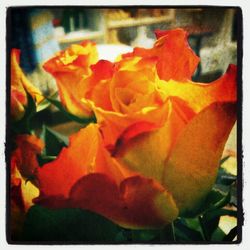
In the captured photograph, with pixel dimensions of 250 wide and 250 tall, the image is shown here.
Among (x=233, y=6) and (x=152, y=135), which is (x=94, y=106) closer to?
(x=152, y=135)

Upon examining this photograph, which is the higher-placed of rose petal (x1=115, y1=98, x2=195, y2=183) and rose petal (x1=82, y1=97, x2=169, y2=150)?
rose petal (x1=82, y1=97, x2=169, y2=150)

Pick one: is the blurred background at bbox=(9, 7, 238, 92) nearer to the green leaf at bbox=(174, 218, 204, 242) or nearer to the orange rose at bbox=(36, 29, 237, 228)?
the orange rose at bbox=(36, 29, 237, 228)

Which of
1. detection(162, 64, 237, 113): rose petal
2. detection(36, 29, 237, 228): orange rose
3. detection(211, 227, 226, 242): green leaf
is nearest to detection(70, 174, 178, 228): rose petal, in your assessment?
detection(36, 29, 237, 228): orange rose

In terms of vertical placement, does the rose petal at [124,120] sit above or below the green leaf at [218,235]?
above

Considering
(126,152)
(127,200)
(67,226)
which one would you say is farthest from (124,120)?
(67,226)

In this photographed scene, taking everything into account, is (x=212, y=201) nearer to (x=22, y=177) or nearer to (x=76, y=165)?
(x=76, y=165)

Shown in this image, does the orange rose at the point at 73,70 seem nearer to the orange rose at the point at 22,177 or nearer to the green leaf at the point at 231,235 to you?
the orange rose at the point at 22,177

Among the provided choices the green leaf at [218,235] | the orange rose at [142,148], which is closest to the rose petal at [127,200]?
the orange rose at [142,148]

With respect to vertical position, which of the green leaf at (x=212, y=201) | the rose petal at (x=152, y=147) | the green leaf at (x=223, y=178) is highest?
the rose petal at (x=152, y=147)

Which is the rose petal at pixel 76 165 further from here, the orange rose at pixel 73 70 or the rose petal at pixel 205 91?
the rose petal at pixel 205 91
